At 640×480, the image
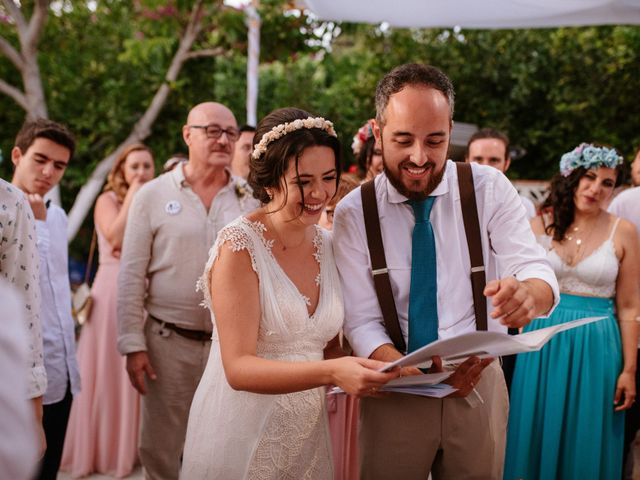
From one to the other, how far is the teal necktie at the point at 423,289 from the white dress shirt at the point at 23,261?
3.88ft

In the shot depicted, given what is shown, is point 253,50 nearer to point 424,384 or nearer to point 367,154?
point 367,154

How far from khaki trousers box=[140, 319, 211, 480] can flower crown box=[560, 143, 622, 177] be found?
2.32 meters

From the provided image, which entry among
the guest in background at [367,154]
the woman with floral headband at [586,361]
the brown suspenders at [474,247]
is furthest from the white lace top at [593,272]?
the brown suspenders at [474,247]

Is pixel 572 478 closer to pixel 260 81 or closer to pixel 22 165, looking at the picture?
pixel 22 165

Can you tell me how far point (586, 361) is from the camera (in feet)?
12.5

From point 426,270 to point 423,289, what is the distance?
0.20 ft

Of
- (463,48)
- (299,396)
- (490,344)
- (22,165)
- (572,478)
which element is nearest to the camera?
(490,344)

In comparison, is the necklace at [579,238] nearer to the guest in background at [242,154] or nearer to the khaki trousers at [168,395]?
the khaki trousers at [168,395]

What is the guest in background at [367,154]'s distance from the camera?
13.7 feet

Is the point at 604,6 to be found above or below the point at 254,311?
above

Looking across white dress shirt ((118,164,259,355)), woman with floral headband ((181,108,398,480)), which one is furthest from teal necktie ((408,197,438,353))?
white dress shirt ((118,164,259,355))

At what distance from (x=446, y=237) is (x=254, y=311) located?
701 mm

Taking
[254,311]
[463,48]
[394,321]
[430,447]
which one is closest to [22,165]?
[254,311]

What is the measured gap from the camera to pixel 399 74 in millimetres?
2225
